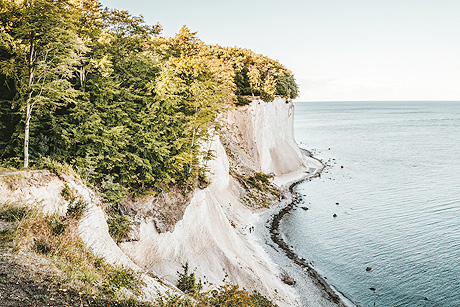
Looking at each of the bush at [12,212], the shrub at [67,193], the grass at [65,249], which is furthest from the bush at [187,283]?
the bush at [12,212]

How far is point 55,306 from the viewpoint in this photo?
7.69 metres

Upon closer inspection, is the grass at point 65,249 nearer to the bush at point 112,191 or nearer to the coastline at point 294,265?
the bush at point 112,191

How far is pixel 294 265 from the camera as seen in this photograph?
31938 mm

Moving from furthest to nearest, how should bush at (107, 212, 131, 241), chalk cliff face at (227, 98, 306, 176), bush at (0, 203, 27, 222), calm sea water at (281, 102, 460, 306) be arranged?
chalk cliff face at (227, 98, 306, 176)
calm sea water at (281, 102, 460, 306)
bush at (107, 212, 131, 241)
bush at (0, 203, 27, 222)

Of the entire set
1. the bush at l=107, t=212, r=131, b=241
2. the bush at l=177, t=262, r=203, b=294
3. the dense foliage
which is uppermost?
the dense foliage

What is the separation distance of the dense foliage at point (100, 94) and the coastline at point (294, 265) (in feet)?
47.4

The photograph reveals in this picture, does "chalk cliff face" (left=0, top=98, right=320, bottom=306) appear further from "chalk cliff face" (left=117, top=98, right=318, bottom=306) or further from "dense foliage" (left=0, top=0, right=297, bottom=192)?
"dense foliage" (left=0, top=0, right=297, bottom=192)

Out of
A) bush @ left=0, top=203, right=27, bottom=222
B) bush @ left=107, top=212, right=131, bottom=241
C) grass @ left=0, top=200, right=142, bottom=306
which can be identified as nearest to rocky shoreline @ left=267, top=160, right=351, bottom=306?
bush @ left=107, top=212, right=131, bottom=241

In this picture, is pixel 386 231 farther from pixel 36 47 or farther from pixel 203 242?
pixel 36 47

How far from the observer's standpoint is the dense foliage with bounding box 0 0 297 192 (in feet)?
49.4

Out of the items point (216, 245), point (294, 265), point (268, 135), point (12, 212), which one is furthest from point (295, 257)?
point (268, 135)

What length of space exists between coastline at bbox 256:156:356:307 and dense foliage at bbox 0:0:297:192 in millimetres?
14434

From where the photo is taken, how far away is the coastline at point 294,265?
2681cm

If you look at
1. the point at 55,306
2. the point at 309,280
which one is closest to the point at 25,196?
the point at 55,306
